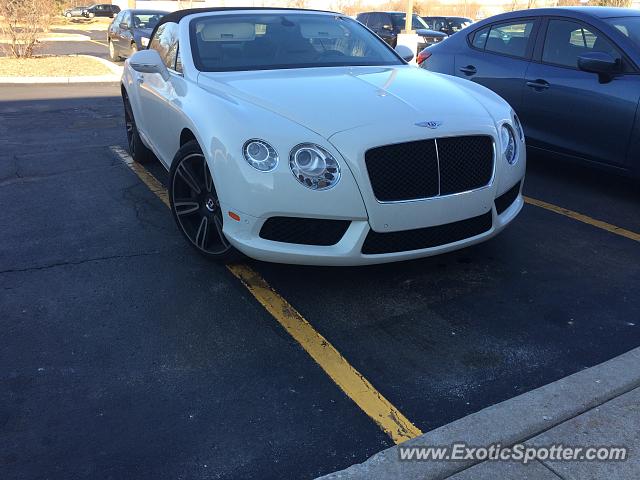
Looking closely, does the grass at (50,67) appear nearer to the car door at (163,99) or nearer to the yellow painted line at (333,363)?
the car door at (163,99)

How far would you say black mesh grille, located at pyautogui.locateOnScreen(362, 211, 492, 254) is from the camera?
343 cm

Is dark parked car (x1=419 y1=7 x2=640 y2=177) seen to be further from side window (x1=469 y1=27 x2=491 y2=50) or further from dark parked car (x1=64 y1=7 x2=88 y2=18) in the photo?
dark parked car (x1=64 y1=7 x2=88 y2=18)

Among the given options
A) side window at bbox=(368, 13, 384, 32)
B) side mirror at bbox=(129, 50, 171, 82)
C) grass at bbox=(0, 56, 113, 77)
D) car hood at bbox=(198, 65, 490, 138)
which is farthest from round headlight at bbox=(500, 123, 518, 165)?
side window at bbox=(368, 13, 384, 32)

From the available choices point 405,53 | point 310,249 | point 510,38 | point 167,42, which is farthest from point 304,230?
point 510,38

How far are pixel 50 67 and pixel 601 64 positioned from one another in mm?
14693

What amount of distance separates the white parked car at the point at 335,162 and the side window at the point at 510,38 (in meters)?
2.14

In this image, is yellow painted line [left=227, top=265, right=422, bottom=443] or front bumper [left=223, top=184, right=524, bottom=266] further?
front bumper [left=223, top=184, right=524, bottom=266]

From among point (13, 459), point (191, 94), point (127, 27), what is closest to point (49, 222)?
point (191, 94)

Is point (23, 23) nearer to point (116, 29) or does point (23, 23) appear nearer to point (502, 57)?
point (116, 29)

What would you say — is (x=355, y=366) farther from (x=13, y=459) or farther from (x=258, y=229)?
(x=13, y=459)

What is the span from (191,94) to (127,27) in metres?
14.8

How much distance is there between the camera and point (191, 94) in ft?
13.7

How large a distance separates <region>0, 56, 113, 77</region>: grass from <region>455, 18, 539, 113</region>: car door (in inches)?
445

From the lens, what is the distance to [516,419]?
2.55m
